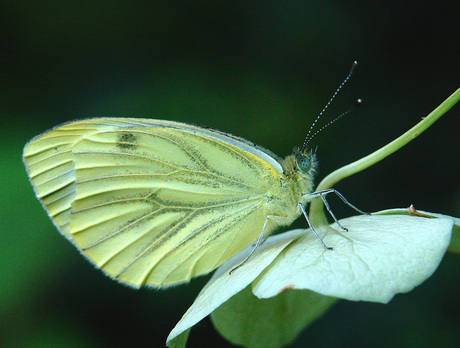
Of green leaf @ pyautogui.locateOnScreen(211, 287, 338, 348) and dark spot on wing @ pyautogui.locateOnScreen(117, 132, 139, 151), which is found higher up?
dark spot on wing @ pyautogui.locateOnScreen(117, 132, 139, 151)

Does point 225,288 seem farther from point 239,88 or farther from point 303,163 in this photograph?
point 239,88

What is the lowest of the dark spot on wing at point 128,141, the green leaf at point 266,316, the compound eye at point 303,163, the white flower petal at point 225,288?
the green leaf at point 266,316

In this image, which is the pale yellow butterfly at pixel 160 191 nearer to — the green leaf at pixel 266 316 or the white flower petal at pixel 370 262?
the green leaf at pixel 266 316

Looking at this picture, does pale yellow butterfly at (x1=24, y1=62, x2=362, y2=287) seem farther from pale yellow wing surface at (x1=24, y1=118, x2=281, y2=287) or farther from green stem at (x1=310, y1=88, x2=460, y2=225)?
green stem at (x1=310, y1=88, x2=460, y2=225)

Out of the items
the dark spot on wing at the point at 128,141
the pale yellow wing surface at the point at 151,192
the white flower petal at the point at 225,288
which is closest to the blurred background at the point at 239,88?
the pale yellow wing surface at the point at 151,192

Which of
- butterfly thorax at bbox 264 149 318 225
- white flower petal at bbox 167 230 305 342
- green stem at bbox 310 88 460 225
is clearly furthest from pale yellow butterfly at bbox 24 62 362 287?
white flower petal at bbox 167 230 305 342

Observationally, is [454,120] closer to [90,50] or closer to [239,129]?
[239,129]

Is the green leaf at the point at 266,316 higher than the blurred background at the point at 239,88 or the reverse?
the reverse
